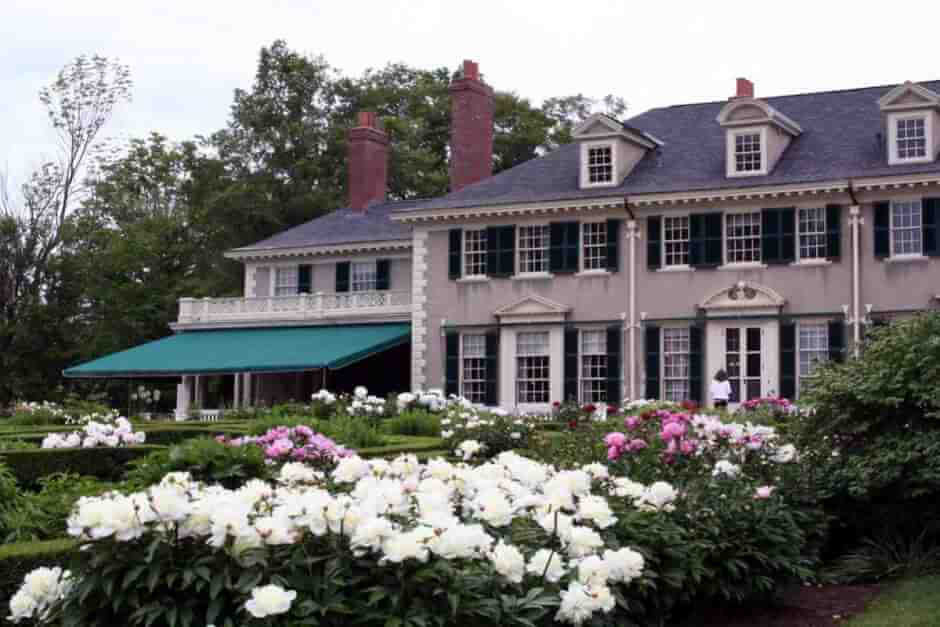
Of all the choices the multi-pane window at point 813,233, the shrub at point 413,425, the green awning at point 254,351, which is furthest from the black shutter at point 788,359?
the shrub at point 413,425

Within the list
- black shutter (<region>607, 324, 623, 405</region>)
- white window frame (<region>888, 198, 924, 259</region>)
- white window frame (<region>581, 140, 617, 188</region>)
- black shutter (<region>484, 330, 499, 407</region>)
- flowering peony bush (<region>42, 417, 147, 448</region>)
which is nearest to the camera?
flowering peony bush (<region>42, 417, 147, 448</region>)

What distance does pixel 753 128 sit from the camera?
27.6m

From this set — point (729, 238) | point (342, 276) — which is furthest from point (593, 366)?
point (342, 276)

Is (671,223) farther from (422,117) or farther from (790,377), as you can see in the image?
(422,117)

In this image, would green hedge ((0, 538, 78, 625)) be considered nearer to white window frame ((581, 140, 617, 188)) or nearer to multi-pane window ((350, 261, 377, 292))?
white window frame ((581, 140, 617, 188))

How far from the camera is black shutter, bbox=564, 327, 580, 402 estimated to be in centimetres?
2878

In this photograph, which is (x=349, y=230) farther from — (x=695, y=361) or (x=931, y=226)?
(x=931, y=226)

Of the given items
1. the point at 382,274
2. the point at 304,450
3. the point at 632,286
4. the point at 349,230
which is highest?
the point at 349,230

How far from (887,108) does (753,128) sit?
2.91m

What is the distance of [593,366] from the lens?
1135 inches

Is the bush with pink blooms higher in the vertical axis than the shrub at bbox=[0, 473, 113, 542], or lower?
higher

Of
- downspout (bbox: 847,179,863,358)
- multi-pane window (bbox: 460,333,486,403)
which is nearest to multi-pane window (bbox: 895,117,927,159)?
downspout (bbox: 847,179,863,358)

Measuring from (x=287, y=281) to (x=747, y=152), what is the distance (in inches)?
589

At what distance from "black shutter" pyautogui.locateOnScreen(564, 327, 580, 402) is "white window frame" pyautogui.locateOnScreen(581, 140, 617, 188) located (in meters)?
3.55
